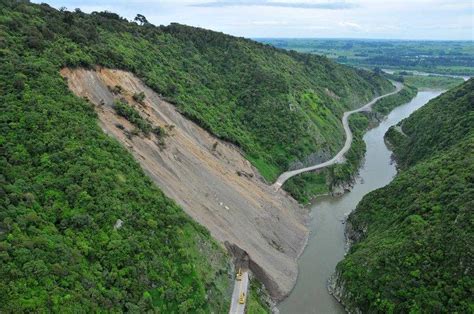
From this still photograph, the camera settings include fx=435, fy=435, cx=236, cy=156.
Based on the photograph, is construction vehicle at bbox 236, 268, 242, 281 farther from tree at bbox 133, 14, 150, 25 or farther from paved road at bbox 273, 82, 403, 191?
tree at bbox 133, 14, 150, 25

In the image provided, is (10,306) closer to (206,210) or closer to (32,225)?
(32,225)

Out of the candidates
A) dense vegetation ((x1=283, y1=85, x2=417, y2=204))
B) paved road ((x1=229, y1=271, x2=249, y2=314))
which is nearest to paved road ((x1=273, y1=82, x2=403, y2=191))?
dense vegetation ((x1=283, y1=85, x2=417, y2=204))

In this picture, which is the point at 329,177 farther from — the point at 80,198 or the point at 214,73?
the point at 80,198

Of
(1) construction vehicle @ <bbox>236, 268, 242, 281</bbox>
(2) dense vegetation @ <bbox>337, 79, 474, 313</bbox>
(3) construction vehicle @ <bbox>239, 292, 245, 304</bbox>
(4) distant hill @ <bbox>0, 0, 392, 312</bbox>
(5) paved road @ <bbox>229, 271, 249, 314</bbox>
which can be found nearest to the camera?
(4) distant hill @ <bbox>0, 0, 392, 312</bbox>

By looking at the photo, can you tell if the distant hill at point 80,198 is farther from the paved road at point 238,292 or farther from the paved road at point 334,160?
the paved road at point 334,160

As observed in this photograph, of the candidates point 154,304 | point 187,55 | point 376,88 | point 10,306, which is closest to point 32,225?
point 10,306

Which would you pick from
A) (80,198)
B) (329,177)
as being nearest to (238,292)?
(80,198)
